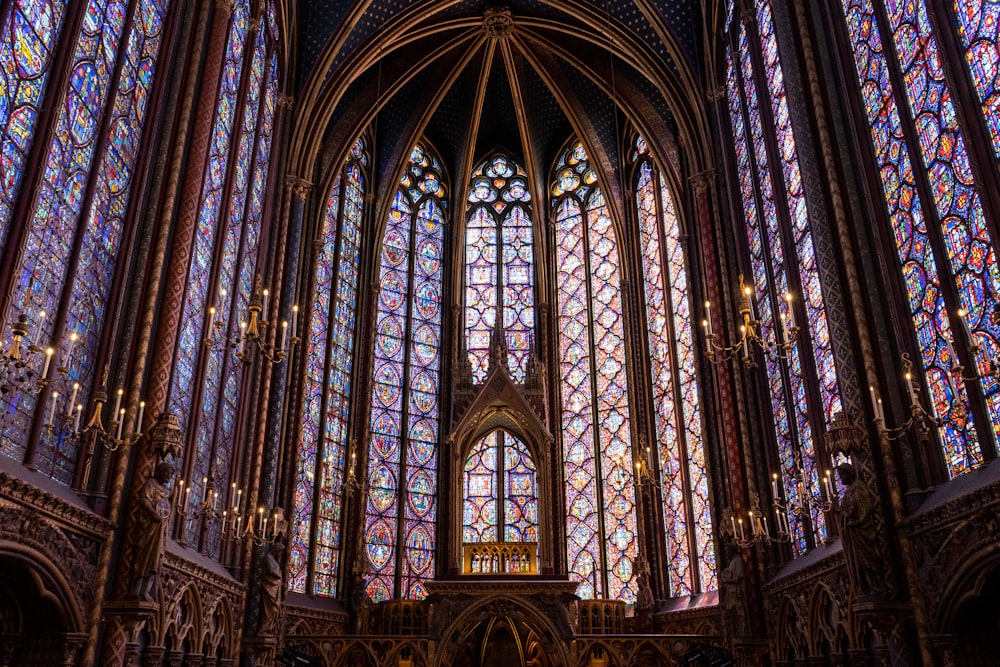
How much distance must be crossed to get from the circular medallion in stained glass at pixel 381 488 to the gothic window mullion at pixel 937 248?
1501 centimetres

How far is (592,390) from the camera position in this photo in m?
24.8

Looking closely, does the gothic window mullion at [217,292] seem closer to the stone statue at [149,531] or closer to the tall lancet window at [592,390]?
the stone statue at [149,531]

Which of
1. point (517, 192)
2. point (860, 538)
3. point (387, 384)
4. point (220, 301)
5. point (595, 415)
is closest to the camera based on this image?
point (860, 538)

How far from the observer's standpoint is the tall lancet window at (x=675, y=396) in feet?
66.4

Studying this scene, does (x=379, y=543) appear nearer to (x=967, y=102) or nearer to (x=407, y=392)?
(x=407, y=392)

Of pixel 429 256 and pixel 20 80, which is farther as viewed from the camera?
pixel 429 256

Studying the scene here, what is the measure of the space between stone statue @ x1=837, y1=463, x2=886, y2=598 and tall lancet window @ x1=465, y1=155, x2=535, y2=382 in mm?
14199

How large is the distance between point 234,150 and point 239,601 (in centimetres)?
851

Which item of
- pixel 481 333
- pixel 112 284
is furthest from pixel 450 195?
pixel 112 284

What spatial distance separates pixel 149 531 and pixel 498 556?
9.99 meters

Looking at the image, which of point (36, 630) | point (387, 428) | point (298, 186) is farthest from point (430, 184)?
point (36, 630)

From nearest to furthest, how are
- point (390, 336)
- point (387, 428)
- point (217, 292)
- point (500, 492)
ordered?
point (217, 292) < point (500, 492) < point (387, 428) < point (390, 336)

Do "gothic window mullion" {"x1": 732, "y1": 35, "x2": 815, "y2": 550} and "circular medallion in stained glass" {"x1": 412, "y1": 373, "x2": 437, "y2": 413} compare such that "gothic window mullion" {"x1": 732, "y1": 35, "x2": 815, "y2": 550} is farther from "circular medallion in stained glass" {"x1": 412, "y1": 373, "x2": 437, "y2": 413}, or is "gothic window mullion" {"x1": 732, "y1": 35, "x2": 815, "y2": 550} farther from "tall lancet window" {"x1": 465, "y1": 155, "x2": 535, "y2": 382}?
"circular medallion in stained glass" {"x1": 412, "y1": 373, "x2": 437, "y2": 413}

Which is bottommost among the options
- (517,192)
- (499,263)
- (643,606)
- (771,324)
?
(643,606)
